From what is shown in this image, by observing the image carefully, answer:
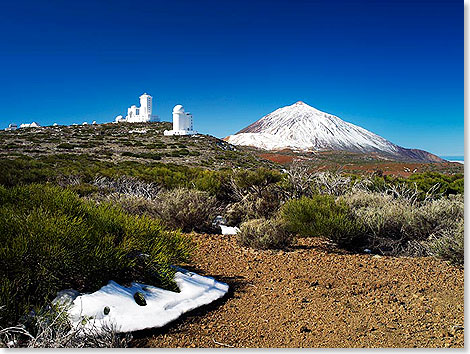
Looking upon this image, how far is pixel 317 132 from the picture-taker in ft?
335

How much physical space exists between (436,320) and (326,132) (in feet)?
342

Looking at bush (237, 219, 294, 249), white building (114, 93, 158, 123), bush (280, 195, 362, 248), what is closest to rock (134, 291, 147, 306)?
bush (237, 219, 294, 249)

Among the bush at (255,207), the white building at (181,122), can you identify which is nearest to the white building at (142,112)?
the white building at (181,122)

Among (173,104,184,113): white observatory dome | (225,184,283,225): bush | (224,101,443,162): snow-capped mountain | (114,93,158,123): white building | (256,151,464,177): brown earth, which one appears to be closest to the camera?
(225,184,283,225): bush

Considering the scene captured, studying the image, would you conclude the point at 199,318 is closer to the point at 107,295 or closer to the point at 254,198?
the point at 107,295

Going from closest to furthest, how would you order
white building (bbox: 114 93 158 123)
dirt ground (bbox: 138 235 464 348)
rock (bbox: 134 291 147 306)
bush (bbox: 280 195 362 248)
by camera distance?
1. dirt ground (bbox: 138 235 464 348)
2. rock (bbox: 134 291 147 306)
3. bush (bbox: 280 195 362 248)
4. white building (bbox: 114 93 158 123)

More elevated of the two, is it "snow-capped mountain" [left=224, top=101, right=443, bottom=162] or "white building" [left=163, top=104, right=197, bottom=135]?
"snow-capped mountain" [left=224, top=101, right=443, bottom=162]

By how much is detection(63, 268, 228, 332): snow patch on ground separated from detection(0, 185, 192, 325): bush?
113 millimetres

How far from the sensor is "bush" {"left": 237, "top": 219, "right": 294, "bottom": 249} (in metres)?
3.91

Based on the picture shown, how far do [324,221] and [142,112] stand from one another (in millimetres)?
47999

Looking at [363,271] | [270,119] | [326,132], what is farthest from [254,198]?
[270,119]

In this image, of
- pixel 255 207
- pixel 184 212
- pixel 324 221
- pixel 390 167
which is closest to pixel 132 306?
pixel 324 221

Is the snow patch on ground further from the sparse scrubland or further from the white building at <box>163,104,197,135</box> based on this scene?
the white building at <box>163,104,197,135</box>

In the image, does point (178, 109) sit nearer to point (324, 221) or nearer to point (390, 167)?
point (390, 167)
